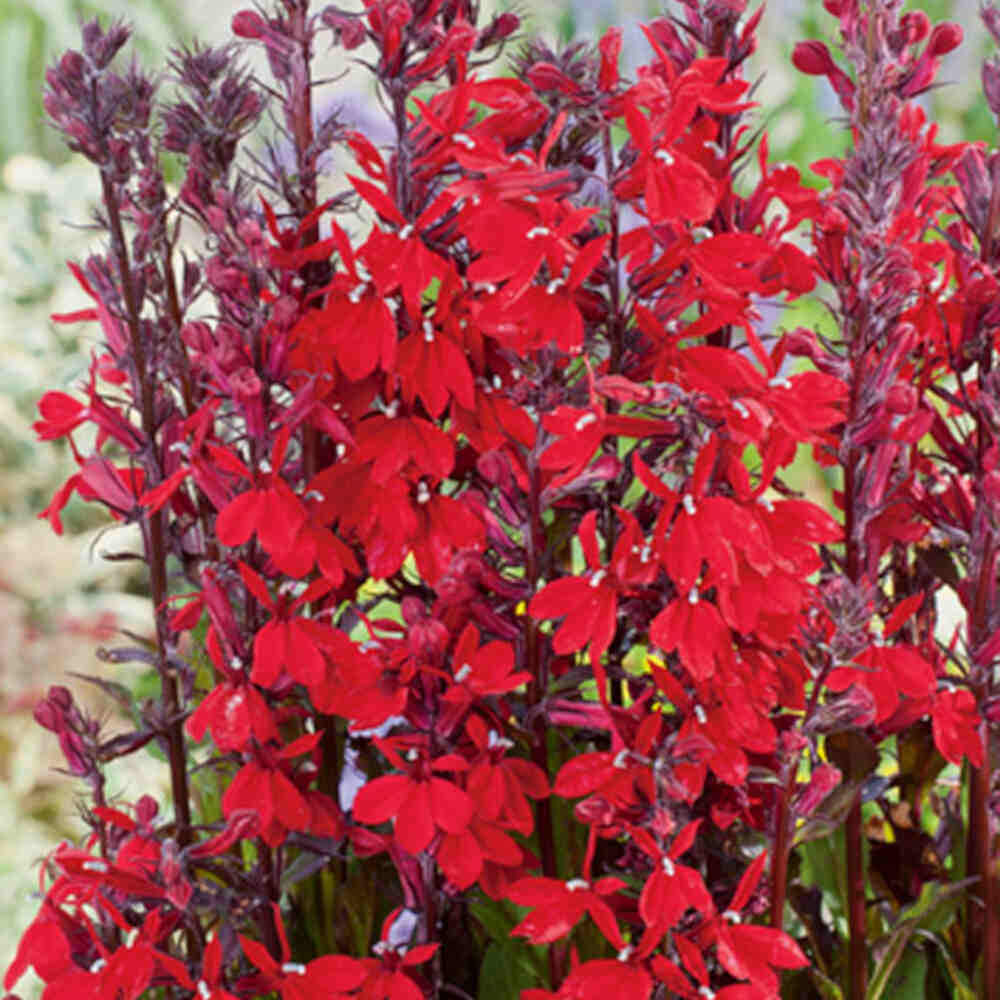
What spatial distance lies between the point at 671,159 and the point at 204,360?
218 millimetres

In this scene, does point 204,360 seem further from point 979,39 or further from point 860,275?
point 979,39

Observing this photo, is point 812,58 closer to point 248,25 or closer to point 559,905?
point 248,25

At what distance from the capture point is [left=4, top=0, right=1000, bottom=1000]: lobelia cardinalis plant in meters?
0.54

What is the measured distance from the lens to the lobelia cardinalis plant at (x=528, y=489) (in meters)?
0.54

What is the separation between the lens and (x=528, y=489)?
593 mm

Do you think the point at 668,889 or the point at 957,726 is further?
the point at 957,726

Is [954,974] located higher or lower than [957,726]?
lower

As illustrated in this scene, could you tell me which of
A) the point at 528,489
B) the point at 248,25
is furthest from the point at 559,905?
the point at 248,25

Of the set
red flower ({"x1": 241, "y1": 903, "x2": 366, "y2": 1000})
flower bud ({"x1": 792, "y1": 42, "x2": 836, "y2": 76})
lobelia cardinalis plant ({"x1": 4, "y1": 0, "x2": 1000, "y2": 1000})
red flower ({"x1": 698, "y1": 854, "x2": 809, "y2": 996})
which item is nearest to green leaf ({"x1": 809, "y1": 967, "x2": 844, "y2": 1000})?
lobelia cardinalis plant ({"x1": 4, "y1": 0, "x2": 1000, "y2": 1000})

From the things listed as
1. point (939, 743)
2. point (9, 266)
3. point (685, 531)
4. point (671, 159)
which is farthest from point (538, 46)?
point (9, 266)

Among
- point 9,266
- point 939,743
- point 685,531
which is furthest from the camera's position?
point 9,266

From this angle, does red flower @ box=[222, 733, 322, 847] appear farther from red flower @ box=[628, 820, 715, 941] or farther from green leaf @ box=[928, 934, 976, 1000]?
green leaf @ box=[928, 934, 976, 1000]

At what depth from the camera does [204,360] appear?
0.60 metres

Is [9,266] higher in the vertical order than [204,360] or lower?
higher
